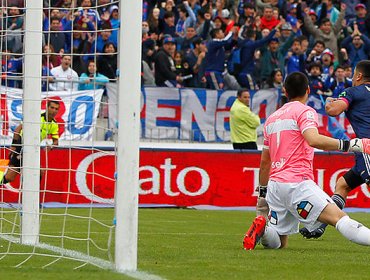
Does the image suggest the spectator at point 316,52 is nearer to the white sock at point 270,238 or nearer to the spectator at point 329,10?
the spectator at point 329,10

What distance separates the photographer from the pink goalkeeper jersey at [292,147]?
34.9ft

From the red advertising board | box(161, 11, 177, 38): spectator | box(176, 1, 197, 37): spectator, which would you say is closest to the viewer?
the red advertising board

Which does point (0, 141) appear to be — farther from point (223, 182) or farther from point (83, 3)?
point (83, 3)

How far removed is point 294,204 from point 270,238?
0.66 meters

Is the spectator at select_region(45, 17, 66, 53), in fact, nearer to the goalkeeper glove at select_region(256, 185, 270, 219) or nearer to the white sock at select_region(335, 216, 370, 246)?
the goalkeeper glove at select_region(256, 185, 270, 219)

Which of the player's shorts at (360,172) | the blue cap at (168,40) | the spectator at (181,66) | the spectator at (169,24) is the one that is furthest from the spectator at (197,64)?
the player's shorts at (360,172)

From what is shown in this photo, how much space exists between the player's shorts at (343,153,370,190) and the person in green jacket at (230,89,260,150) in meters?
7.85

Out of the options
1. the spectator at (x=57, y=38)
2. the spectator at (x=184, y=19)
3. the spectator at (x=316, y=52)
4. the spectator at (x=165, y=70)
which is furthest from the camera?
the spectator at (x=184, y=19)

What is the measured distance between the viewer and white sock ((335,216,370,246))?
1003 cm

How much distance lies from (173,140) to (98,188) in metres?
3.31

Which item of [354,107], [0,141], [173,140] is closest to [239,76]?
[173,140]

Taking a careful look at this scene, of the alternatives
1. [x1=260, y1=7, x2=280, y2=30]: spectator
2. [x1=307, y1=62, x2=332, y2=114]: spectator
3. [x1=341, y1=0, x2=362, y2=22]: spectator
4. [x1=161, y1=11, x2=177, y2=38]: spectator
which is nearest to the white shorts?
[x1=307, y1=62, x2=332, y2=114]: spectator

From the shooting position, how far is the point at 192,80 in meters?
23.9

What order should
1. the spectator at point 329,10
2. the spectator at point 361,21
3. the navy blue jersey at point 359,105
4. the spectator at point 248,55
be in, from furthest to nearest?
the spectator at point 329,10 < the spectator at point 361,21 < the spectator at point 248,55 < the navy blue jersey at point 359,105
